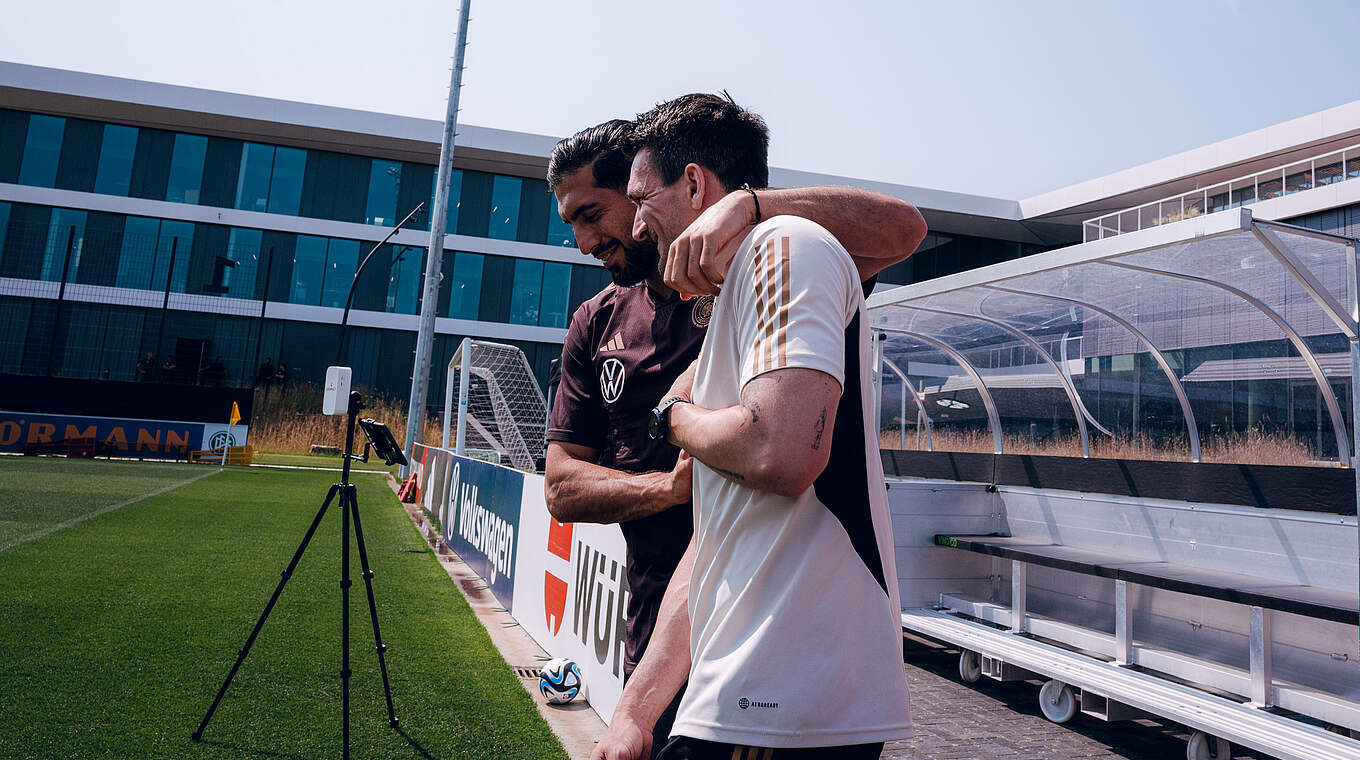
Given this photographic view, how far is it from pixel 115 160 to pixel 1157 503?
129ft

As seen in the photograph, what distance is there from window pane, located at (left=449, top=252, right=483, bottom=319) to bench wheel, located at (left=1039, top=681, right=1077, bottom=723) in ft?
107

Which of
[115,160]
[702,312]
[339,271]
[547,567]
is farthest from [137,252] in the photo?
[702,312]

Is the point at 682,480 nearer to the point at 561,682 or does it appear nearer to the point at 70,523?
the point at 561,682

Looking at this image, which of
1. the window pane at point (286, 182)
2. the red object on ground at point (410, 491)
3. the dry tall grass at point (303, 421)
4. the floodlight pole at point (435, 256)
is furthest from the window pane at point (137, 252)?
the red object on ground at point (410, 491)

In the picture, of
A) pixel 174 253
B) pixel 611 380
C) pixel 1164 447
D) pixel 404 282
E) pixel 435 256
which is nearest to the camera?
pixel 611 380

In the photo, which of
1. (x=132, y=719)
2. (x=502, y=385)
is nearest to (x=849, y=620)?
(x=132, y=719)

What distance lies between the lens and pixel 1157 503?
20.5ft

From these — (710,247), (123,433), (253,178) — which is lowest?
(123,433)

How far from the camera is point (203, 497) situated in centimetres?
1497

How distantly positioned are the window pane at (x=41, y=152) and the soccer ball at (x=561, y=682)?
3827cm

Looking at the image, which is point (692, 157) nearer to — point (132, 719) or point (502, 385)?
point (132, 719)

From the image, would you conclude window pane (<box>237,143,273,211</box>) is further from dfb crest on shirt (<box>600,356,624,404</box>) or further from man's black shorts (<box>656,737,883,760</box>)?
man's black shorts (<box>656,737,883,760</box>)

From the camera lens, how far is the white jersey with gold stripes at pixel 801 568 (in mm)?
1097

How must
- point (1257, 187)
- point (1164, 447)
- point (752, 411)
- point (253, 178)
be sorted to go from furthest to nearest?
point (253, 178) < point (1257, 187) < point (1164, 447) < point (752, 411)
